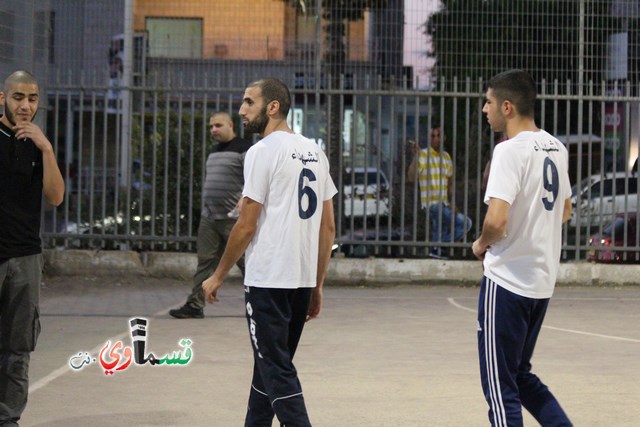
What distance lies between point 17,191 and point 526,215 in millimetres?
2552

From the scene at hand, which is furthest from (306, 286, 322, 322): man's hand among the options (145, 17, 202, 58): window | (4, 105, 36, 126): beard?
(145, 17, 202, 58): window

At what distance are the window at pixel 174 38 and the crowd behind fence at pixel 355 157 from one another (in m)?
1.03

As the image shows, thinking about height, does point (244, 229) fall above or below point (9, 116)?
below

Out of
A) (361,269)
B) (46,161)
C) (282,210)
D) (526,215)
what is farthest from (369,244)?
(526,215)

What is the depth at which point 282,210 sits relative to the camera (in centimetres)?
573

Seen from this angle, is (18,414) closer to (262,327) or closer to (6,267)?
(6,267)

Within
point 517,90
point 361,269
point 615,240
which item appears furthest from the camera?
point 615,240

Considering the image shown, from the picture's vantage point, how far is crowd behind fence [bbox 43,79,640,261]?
15.2m

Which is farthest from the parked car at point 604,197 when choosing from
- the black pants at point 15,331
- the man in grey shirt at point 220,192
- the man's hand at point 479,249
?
the black pants at point 15,331

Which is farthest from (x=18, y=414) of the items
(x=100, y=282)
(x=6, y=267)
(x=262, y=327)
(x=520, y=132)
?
(x=100, y=282)

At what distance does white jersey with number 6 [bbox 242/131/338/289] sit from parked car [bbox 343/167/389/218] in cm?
947

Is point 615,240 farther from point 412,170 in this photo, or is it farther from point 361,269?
point 361,269

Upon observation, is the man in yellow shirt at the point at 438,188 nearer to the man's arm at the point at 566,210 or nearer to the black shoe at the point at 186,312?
the black shoe at the point at 186,312

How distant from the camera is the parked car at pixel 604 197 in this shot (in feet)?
50.5
